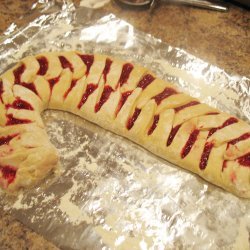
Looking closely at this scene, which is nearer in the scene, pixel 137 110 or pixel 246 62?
pixel 137 110

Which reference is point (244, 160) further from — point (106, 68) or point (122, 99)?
point (106, 68)

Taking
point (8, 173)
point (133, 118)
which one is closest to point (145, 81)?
point (133, 118)

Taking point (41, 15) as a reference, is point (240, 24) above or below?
below

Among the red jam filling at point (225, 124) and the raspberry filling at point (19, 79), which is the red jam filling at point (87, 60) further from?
the red jam filling at point (225, 124)

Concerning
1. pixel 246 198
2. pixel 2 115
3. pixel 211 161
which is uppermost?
pixel 2 115

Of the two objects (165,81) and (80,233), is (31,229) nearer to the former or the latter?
(80,233)

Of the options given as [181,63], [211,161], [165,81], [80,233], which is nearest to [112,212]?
[80,233]

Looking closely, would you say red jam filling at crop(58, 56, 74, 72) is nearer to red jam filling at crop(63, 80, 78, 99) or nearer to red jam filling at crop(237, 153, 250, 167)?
red jam filling at crop(63, 80, 78, 99)
